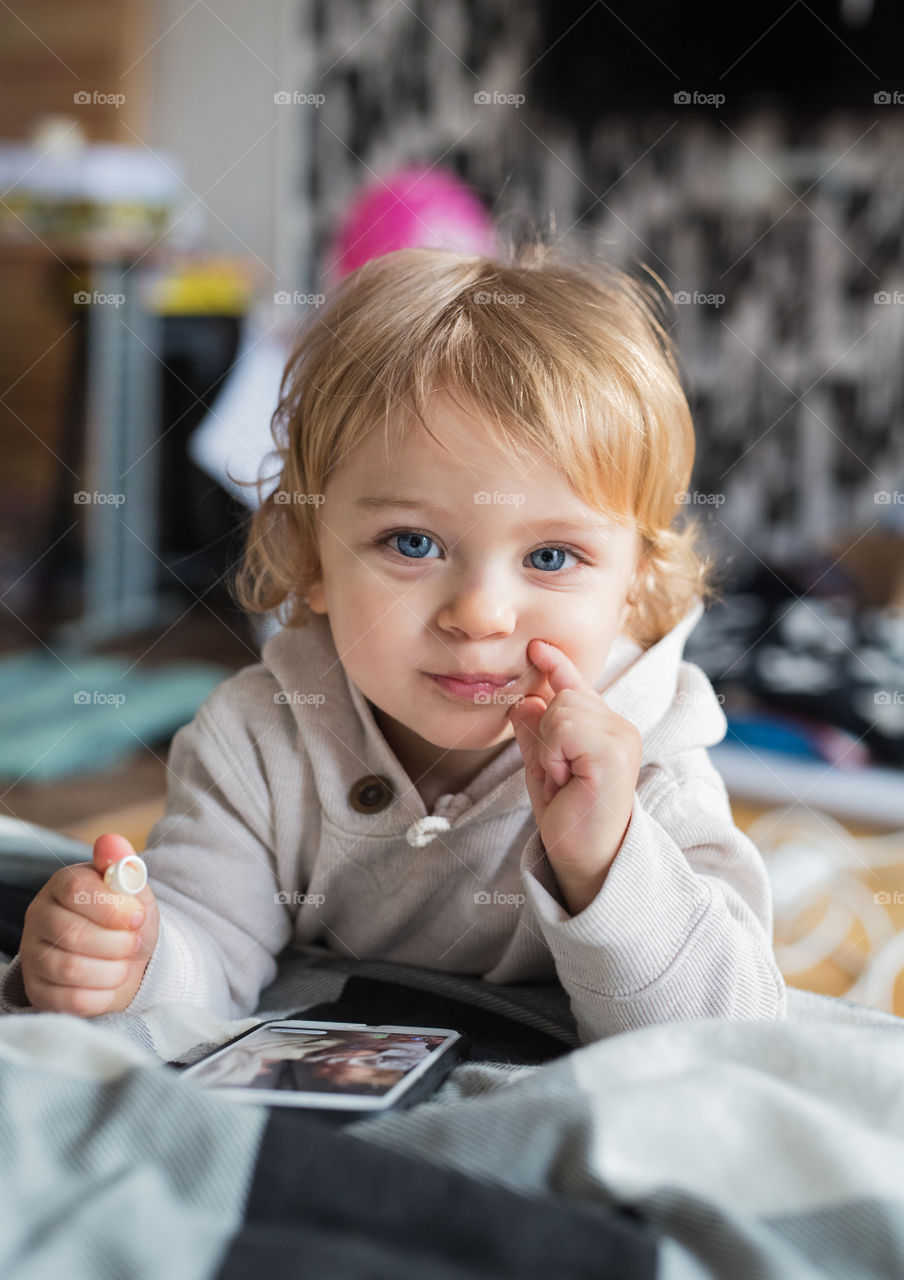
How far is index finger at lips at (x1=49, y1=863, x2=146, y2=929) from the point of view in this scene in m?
0.59

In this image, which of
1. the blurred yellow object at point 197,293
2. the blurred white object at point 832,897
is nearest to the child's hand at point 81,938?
the blurred white object at point 832,897

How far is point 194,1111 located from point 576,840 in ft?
0.81

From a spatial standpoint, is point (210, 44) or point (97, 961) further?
point (210, 44)

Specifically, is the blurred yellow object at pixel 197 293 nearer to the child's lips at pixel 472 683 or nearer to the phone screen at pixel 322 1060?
the child's lips at pixel 472 683

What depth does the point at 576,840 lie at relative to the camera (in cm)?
59

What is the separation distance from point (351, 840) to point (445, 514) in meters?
0.22

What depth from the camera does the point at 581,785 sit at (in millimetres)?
595

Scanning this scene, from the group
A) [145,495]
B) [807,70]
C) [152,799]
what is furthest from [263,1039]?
[807,70]

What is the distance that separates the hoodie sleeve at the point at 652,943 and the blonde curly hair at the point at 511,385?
21 centimetres

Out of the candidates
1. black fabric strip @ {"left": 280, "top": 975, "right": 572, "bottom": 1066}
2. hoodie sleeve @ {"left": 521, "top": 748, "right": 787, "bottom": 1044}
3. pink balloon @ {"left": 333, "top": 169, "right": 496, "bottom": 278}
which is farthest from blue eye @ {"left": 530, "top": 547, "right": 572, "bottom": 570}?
pink balloon @ {"left": 333, "top": 169, "right": 496, "bottom": 278}

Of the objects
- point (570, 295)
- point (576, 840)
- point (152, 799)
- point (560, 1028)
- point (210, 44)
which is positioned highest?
point (210, 44)

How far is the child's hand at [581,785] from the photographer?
59 cm

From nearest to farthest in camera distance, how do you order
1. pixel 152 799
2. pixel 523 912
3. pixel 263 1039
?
pixel 263 1039
pixel 523 912
pixel 152 799

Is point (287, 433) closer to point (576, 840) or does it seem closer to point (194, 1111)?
point (576, 840)
